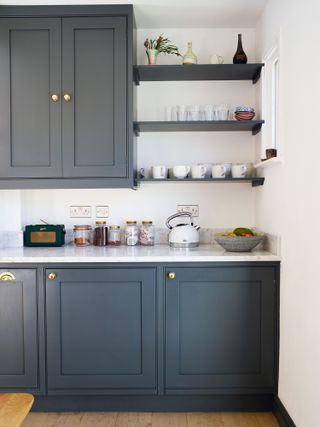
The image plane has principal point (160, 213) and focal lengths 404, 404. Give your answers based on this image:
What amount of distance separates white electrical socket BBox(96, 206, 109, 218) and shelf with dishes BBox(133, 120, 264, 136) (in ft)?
1.89

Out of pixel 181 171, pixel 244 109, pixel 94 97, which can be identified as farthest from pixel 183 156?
pixel 94 97

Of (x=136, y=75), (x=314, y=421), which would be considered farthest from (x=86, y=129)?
(x=314, y=421)

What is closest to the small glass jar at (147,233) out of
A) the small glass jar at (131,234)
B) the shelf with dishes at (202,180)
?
the small glass jar at (131,234)

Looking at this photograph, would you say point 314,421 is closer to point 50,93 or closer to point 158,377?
point 158,377

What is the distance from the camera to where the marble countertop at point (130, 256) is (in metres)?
2.27

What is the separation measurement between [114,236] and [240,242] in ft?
2.96

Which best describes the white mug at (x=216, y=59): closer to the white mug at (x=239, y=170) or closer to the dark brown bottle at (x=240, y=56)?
the dark brown bottle at (x=240, y=56)

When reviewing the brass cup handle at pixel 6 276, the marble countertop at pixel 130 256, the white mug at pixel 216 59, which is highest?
the white mug at pixel 216 59

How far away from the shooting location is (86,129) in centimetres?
252

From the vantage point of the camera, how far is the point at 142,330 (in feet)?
7.55

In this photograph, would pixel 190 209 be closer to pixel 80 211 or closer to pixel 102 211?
pixel 102 211

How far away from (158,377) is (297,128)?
61.1 inches

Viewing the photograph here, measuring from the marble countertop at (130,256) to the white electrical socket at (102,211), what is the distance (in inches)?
17.3

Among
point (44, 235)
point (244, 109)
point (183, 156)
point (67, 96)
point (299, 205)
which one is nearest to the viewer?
point (299, 205)
